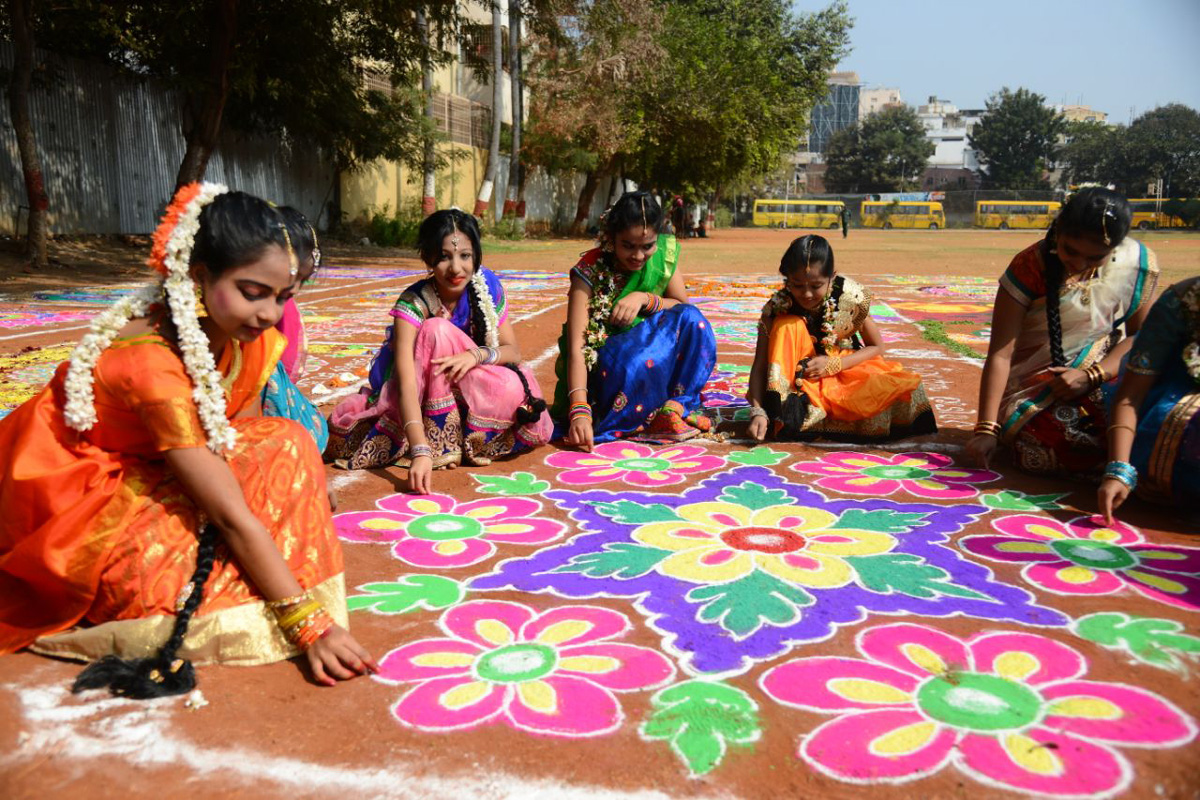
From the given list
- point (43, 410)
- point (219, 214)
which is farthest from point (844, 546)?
point (43, 410)

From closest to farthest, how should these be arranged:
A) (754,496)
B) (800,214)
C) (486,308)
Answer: (754,496) → (486,308) → (800,214)

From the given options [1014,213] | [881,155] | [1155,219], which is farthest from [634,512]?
[881,155]

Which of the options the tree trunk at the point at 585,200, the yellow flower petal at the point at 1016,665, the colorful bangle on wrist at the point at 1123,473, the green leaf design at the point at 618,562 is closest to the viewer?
the yellow flower petal at the point at 1016,665

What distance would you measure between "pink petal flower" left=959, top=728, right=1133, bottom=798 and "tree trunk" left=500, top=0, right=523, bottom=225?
23.2 metres

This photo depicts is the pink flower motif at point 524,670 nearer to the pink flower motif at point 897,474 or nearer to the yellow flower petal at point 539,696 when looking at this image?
the yellow flower petal at point 539,696

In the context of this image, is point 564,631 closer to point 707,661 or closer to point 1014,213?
point 707,661

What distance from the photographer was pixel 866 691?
7.05ft

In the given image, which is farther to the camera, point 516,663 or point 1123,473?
point 1123,473

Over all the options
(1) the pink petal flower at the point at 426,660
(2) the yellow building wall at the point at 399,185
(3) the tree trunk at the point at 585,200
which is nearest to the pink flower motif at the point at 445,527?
(1) the pink petal flower at the point at 426,660

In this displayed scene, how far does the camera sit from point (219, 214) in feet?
7.23

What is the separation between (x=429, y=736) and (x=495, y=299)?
8.12 ft

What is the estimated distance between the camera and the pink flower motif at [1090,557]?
2.75 m

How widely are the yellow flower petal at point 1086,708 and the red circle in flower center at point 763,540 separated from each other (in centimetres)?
108

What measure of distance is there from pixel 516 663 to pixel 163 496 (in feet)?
3.12
